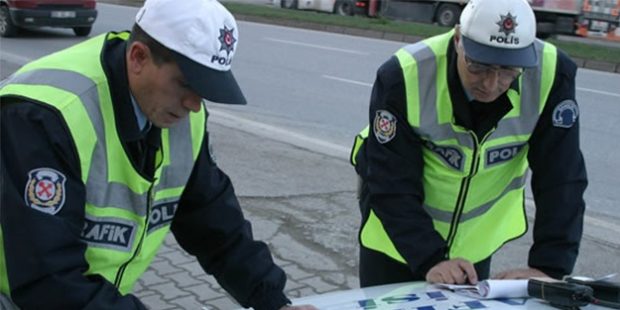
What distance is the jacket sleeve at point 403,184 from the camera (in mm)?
2412

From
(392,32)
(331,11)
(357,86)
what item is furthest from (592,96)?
(331,11)

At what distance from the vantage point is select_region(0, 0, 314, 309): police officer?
160 cm

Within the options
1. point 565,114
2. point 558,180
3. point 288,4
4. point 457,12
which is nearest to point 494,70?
point 565,114

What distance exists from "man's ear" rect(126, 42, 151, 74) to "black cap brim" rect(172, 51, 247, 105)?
0.07 meters

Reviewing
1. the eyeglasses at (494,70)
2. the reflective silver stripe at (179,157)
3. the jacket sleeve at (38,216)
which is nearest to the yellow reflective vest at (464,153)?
the eyeglasses at (494,70)

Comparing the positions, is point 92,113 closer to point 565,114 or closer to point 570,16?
point 565,114

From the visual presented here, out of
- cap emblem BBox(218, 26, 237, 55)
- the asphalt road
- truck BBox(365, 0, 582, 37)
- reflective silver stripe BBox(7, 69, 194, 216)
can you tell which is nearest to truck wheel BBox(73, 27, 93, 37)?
the asphalt road

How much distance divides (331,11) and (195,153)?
82.1 feet

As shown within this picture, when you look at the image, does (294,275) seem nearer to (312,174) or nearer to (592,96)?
(312,174)

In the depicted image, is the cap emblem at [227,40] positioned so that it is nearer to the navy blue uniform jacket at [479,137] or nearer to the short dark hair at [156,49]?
the short dark hair at [156,49]

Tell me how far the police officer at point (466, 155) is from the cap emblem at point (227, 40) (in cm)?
74

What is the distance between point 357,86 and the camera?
37.3 feet

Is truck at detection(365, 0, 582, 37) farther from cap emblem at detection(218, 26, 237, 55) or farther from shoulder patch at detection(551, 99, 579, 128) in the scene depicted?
cap emblem at detection(218, 26, 237, 55)

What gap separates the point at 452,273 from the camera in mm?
2316
